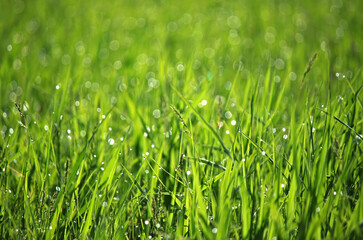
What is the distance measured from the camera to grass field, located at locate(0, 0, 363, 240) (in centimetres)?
102

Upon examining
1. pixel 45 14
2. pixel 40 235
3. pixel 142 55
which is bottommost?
pixel 40 235

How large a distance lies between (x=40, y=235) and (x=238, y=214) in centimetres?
63

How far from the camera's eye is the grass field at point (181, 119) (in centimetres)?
102

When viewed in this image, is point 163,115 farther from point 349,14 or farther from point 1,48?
point 349,14

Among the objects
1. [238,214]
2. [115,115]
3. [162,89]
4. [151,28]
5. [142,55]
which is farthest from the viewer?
[151,28]

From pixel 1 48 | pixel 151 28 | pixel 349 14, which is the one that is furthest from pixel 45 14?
pixel 349 14

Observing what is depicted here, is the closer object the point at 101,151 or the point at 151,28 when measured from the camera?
the point at 101,151

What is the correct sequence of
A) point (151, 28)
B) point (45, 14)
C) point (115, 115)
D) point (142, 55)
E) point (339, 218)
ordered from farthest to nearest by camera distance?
point (45, 14) → point (151, 28) → point (142, 55) → point (115, 115) → point (339, 218)

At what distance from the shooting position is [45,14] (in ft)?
14.4

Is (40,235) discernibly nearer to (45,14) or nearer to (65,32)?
(65,32)

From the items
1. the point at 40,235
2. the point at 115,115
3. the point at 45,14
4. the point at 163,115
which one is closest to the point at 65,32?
the point at 45,14

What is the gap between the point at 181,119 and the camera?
0.99m

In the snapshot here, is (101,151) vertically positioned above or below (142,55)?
below

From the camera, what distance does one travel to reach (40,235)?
103 cm
